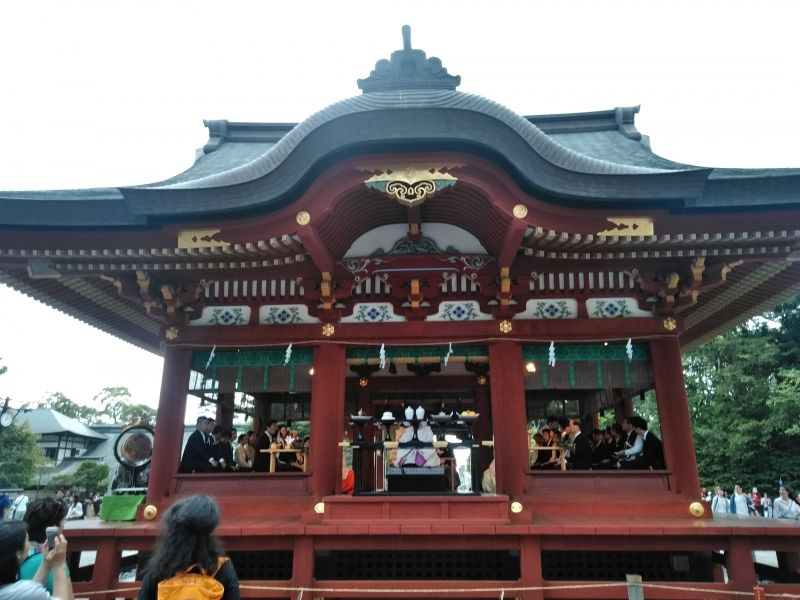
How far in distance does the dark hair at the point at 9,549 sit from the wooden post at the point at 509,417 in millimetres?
6258

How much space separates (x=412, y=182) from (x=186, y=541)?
511 cm

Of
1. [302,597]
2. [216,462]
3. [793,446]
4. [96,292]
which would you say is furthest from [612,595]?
[793,446]

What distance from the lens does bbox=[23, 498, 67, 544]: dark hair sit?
3592 mm

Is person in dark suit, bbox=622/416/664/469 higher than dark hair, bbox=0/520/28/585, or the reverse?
person in dark suit, bbox=622/416/664/469

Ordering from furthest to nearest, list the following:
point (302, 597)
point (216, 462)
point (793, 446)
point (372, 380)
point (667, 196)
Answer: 1. point (793, 446)
2. point (372, 380)
3. point (216, 462)
4. point (667, 196)
5. point (302, 597)

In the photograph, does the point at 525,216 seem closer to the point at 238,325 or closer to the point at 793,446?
the point at 238,325

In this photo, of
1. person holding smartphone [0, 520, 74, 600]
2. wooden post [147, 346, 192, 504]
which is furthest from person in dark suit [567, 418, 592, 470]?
person holding smartphone [0, 520, 74, 600]

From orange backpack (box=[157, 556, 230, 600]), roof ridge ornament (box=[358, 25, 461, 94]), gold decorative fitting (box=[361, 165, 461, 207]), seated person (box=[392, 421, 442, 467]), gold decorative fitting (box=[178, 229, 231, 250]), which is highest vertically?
roof ridge ornament (box=[358, 25, 461, 94])

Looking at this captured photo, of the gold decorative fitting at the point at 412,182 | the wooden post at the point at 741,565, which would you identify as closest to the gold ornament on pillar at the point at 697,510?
the wooden post at the point at 741,565

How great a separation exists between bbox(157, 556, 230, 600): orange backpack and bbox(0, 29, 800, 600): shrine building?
158 inches

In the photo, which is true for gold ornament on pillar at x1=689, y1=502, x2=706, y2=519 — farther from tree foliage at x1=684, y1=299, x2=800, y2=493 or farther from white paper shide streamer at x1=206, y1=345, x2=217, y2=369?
tree foliage at x1=684, y1=299, x2=800, y2=493

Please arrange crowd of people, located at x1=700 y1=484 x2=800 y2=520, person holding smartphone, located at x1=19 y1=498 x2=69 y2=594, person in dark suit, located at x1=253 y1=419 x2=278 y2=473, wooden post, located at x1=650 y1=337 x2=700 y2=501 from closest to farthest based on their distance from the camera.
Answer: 1. person holding smartphone, located at x1=19 y1=498 x2=69 y2=594
2. wooden post, located at x1=650 y1=337 x2=700 y2=501
3. person in dark suit, located at x1=253 y1=419 x2=278 y2=473
4. crowd of people, located at x1=700 y1=484 x2=800 y2=520

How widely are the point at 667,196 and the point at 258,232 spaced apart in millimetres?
5504

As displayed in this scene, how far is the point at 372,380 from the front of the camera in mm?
13164
